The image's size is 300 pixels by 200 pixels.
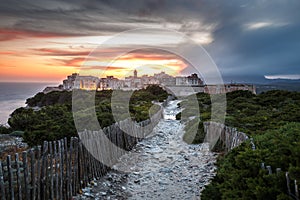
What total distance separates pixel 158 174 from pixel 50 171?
11.9 feet

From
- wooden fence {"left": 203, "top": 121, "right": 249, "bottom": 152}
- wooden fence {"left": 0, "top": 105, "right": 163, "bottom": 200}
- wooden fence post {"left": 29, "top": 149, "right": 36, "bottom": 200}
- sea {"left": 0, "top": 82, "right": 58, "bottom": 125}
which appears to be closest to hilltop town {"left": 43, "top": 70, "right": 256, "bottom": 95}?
sea {"left": 0, "top": 82, "right": 58, "bottom": 125}

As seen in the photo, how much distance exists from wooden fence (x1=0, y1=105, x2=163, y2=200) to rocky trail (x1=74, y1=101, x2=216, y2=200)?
0.36 m

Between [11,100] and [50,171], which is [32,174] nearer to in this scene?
[50,171]

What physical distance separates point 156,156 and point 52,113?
28.2ft

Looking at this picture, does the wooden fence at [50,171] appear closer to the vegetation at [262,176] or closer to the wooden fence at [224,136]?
the vegetation at [262,176]

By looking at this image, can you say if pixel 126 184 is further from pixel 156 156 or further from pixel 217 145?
pixel 217 145

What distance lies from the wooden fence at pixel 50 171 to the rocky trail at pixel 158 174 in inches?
14.4

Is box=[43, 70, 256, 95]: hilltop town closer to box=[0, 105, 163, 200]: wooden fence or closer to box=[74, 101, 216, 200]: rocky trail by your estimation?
box=[74, 101, 216, 200]: rocky trail

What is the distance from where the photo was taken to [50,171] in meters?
5.01

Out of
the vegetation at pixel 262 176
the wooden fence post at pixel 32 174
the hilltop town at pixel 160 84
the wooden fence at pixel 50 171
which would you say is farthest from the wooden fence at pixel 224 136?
the hilltop town at pixel 160 84

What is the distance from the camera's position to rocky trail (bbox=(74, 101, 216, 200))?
6.26 m

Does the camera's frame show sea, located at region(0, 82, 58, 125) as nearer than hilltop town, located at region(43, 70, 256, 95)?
Yes

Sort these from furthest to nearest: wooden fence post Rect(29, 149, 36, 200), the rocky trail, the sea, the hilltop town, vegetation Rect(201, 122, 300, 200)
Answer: the hilltop town → the sea → the rocky trail → wooden fence post Rect(29, 149, 36, 200) → vegetation Rect(201, 122, 300, 200)

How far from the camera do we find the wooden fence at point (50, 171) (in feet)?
14.1
